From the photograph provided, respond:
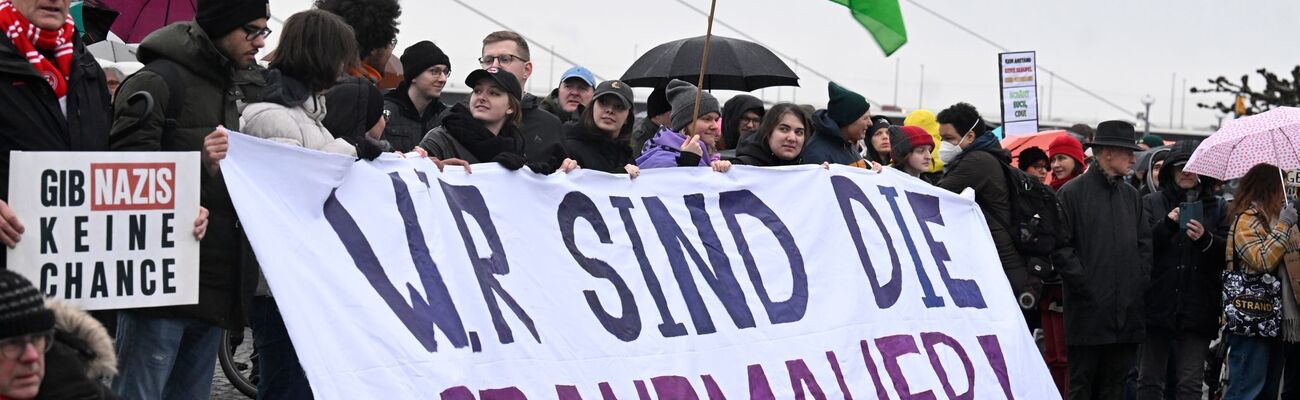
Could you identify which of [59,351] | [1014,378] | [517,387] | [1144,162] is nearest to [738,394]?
[517,387]

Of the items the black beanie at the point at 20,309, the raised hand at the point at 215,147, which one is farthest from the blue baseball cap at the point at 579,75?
the black beanie at the point at 20,309

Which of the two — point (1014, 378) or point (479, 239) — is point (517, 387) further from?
point (1014, 378)

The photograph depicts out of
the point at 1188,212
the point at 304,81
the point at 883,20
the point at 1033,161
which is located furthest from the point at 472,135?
the point at 1033,161

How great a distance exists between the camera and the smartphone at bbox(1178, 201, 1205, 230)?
906cm

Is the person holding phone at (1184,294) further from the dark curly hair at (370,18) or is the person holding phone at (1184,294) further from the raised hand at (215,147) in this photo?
the raised hand at (215,147)

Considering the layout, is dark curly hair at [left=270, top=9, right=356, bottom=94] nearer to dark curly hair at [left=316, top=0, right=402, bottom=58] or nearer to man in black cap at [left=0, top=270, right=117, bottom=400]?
dark curly hair at [left=316, top=0, right=402, bottom=58]

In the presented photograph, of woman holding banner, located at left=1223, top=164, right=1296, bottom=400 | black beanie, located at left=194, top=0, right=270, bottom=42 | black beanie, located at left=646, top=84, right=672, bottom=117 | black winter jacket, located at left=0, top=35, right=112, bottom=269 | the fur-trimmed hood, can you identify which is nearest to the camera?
the fur-trimmed hood

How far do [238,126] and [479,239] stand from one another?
0.89 metres

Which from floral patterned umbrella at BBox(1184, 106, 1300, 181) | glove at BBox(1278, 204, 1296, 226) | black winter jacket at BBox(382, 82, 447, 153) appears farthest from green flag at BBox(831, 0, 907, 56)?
glove at BBox(1278, 204, 1296, 226)

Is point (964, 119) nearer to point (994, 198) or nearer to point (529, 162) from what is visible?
point (994, 198)

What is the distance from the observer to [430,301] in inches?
211

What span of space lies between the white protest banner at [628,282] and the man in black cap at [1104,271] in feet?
3.19

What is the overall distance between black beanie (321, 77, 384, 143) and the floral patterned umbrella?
4725 mm

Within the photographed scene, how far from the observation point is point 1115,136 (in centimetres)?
868
